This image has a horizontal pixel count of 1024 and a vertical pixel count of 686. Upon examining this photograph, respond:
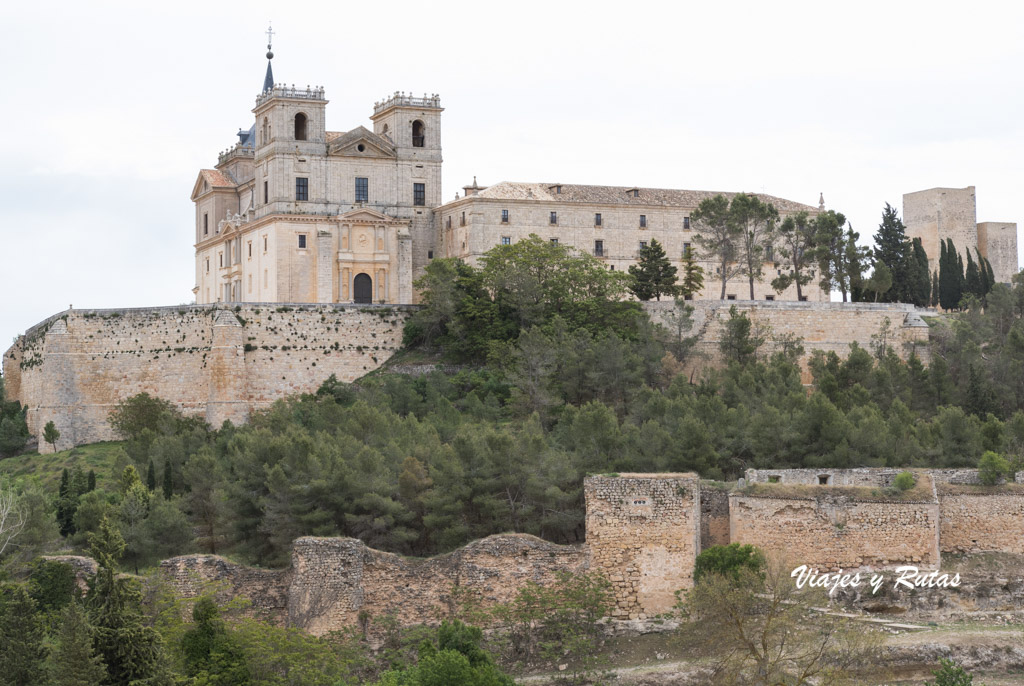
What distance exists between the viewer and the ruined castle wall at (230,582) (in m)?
24.5

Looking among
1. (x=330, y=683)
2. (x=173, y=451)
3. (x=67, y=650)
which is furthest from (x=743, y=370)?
(x=67, y=650)

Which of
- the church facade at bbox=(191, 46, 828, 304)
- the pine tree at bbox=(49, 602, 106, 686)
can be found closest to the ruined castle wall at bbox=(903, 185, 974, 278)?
the church facade at bbox=(191, 46, 828, 304)

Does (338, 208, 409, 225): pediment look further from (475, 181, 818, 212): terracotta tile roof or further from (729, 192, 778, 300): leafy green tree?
(729, 192, 778, 300): leafy green tree

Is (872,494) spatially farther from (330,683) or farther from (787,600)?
(330,683)

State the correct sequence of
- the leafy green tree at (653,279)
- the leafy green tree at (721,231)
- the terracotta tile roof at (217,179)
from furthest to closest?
the terracotta tile roof at (217,179)
the leafy green tree at (721,231)
the leafy green tree at (653,279)

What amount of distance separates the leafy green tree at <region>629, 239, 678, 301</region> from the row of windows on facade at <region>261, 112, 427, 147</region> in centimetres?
1031

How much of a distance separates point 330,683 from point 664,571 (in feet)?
19.5

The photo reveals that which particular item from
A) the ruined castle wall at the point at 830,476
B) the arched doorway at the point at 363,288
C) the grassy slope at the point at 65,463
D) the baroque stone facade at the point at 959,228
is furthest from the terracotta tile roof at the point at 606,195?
the ruined castle wall at the point at 830,476

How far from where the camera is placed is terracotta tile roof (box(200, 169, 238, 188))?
6247 cm

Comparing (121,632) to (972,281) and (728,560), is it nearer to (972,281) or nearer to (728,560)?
(728,560)

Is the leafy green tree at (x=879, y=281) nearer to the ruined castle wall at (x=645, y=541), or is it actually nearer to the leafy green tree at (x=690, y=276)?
the leafy green tree at (x=690, y=276)

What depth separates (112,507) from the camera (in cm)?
3341

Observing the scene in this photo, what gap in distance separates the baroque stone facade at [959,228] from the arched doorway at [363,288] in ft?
90.7

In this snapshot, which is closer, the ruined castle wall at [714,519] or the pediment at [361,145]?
the ruined castle wall at [714,519]
